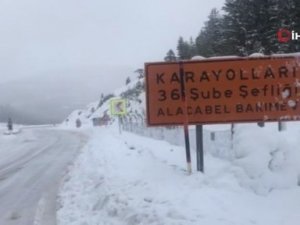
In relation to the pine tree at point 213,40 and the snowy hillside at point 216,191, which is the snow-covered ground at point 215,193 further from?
the pine tree at point 213,40

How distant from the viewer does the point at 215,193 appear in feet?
31.4

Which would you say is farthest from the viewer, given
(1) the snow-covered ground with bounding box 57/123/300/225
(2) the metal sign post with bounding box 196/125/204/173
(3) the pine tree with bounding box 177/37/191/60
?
(3) the pine tree with bounding box 177/37/191/60

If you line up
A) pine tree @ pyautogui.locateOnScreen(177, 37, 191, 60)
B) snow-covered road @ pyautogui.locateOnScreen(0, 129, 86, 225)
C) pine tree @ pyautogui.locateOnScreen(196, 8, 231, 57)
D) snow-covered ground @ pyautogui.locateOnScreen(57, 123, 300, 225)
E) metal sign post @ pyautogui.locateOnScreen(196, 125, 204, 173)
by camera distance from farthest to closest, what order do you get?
1. pine tree @ pyautogui.locateOnScreen(177, 37, 191, 60)
2. pine tree @ pyautogui.locateOnScreen(196, 8, 231, 57)
3. metal sign post @ pyautogui.locateOnScreen(196, 125, 204, 173)
4. snow-covered road @ pyautogui.locateOnScreen(0, 129, 86, 225)
5. snow-covered ground @ pyautogui.locateOnScreen(57, 123, 300, 225)

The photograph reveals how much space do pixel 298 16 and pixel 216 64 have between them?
38.9m

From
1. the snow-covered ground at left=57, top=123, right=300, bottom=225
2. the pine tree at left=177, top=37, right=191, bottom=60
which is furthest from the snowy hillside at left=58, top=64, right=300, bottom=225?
the pine tree at left=177, top=37, right=191, bottom=60

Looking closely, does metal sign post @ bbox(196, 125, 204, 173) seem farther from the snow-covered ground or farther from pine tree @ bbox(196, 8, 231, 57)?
pine tree @ bbox(196, 8, 231, 57)

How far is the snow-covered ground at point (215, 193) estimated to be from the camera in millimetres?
8453

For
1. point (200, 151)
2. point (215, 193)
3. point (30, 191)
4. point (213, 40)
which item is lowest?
point (30, 191)

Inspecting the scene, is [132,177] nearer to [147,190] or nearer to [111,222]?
[147,190]

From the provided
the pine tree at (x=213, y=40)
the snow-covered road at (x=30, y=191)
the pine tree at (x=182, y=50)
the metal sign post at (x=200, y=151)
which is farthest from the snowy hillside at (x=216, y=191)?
the pine tree at (x=182, y=50)

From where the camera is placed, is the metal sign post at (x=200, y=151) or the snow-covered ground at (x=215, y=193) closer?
the snow-covered ground at (x=215, y=193)

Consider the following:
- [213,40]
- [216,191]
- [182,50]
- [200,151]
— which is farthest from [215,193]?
[182,50]

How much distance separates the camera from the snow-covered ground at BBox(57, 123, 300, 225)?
845 centimetres

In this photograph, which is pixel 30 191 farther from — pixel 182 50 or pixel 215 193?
pixel 182 50
